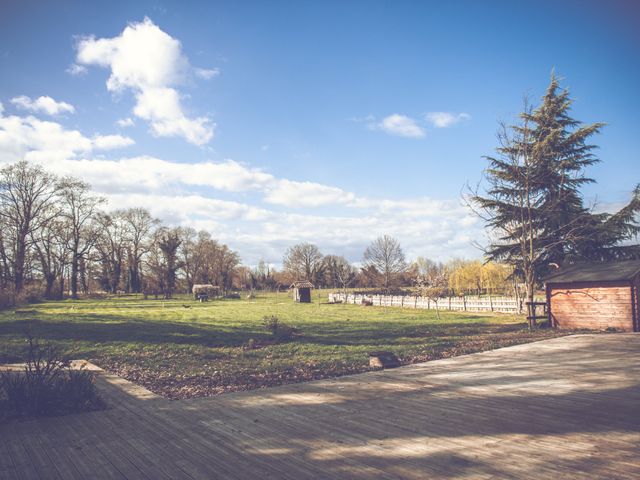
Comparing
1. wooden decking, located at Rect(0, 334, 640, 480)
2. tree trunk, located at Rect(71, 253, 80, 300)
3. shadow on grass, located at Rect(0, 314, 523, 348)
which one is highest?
tree trunk, located at Rect(71, 253, 80, 300)

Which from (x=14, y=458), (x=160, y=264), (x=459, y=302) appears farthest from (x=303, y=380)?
(x=160, y=264)

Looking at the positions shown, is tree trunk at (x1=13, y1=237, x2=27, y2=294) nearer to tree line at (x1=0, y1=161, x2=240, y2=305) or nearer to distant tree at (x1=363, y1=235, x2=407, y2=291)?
tree line at (x1=0, y1=161, x2=240, y2=305)

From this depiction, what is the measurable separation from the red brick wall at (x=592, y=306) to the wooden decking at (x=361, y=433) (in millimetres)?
9738

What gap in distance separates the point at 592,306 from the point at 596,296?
0.50m

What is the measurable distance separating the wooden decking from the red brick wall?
9.74m

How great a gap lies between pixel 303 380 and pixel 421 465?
5.24 m

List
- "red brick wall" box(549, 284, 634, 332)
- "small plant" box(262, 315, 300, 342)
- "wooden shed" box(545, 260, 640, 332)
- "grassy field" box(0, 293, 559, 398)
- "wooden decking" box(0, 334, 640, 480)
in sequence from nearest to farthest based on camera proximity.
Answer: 1. "wooden decking" box(0, 334, 640, 480)
2. "grassy field" box(0, 293, 559, 398)
3. "small plant" box(262, 315, 300, 342)
4. "wooden shed" box(545, 260, 640, 332)
5. "red brick wall" box(549, 284, 634, 332)

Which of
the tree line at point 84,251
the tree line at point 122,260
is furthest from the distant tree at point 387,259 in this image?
the tree line at point 84,251

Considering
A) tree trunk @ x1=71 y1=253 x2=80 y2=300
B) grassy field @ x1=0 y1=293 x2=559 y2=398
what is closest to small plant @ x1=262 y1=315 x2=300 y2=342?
grassy field @ x1=0 y1=293 x2=559 y2=398

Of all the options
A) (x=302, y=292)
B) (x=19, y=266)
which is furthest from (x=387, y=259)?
(x=19, y=266)

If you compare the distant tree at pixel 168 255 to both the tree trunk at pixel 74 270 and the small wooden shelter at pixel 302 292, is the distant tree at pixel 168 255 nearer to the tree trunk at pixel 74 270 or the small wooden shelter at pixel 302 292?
the tree trunk at pixel 74 270

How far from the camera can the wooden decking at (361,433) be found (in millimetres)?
4367

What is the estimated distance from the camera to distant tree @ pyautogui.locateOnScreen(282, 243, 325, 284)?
81875 mm

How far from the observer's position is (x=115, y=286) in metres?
61.9
